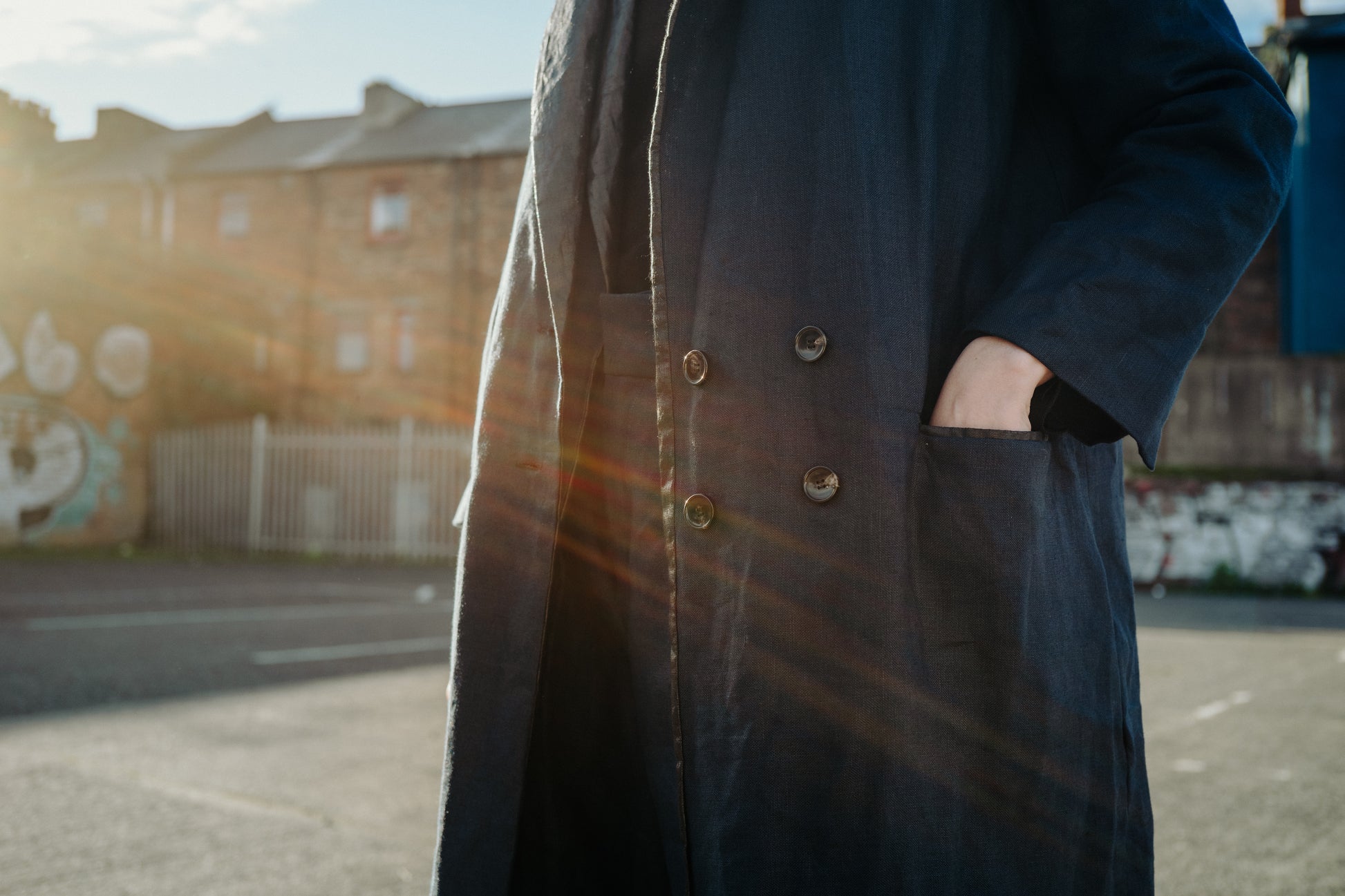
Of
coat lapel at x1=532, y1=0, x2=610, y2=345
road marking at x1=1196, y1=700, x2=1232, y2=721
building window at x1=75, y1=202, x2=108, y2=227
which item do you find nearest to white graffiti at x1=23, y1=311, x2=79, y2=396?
building window at x1=75, y1=202, x2=108, y2=227

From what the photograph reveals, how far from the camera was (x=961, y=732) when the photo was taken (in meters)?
1.05

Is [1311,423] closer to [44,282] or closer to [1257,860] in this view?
[1257,860]

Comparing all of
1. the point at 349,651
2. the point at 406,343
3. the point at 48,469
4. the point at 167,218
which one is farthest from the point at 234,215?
the point at 349,651

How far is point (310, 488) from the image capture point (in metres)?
17.5

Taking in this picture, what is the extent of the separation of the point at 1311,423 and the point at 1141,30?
666 inches

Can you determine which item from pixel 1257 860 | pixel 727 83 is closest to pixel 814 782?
pixel 727 83

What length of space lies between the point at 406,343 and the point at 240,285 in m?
4.08

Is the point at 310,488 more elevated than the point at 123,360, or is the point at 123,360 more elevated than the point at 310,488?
the point at 123,360

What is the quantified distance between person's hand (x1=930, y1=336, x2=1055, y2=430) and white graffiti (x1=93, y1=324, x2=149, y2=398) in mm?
18919

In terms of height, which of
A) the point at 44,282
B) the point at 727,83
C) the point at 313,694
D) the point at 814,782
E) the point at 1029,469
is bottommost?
the point at 313,694

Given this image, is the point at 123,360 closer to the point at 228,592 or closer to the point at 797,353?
the point at 228,592

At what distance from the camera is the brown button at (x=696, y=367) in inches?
44.7

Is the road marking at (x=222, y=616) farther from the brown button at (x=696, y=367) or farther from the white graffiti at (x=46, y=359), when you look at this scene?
the white graffiti at (x=46, y=359)

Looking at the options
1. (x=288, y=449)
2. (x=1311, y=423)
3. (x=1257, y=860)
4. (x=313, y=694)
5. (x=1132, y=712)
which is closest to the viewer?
(x=1132, y=712)
